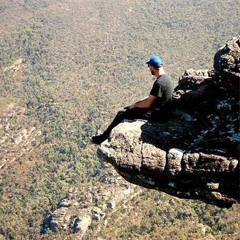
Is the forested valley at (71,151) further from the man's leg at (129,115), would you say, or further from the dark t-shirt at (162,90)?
the dark t-shirt at (162,90)

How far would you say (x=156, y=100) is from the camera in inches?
339

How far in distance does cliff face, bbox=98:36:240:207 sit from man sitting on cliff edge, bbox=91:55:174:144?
0.22 meters

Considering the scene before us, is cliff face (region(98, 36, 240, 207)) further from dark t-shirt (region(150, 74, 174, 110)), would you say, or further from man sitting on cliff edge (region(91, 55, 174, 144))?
dark t-shirt (region(150, 74, 174, 110))

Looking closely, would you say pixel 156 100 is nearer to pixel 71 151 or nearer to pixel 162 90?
pixel 162 90

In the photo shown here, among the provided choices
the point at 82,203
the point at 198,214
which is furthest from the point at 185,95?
the point at 82,203

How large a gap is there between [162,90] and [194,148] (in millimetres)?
1449

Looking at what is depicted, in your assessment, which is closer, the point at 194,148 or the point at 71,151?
the point at 194,148

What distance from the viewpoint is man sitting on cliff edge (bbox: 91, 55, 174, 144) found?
334 inches

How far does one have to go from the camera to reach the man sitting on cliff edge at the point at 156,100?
848cm

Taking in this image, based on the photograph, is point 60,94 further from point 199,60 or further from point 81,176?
point 81,176

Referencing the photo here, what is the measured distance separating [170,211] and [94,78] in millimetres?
131272

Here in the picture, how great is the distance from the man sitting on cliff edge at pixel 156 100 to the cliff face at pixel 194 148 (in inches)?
8.7

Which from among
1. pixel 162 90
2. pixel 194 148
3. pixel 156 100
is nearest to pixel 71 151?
pixel 156 100

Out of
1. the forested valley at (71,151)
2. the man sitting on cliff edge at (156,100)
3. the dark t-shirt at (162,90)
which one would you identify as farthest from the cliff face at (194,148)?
the forested valley at (71,151)
